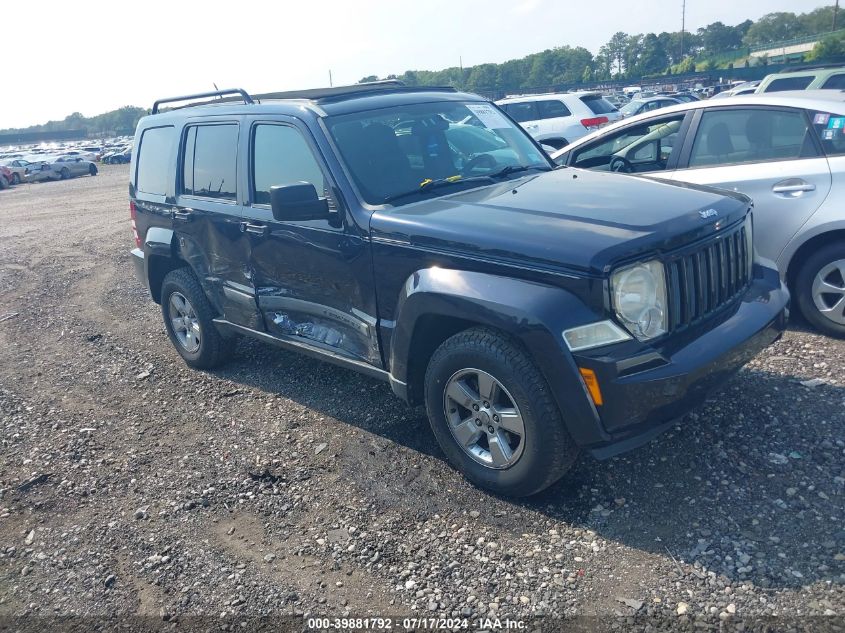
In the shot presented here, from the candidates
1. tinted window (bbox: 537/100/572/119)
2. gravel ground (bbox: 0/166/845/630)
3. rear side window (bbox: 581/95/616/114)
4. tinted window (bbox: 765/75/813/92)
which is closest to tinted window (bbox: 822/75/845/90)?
tinted window (bbox: 765/75/813/92)

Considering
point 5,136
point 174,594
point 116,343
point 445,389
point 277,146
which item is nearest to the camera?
point 174,594

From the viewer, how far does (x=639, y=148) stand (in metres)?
6.27

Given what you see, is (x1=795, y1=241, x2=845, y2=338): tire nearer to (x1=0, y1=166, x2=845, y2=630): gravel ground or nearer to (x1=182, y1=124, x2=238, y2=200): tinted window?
(x1=0, y1=166, x2=845, y2=630): gravel ground

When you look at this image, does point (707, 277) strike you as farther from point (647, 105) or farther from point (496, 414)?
point (647, 105)

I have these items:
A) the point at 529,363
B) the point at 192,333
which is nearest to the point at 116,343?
the point at 192,333

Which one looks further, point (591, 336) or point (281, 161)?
point (281, 161)

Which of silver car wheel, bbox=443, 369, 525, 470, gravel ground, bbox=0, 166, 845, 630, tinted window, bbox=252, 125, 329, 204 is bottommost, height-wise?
gravel ground, bbox=0, 166, 845, 630

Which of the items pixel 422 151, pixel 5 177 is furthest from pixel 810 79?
pixel 5 177

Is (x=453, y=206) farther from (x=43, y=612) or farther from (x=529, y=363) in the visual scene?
(x=43, y=612)

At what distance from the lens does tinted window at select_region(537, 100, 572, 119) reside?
52.1 feet

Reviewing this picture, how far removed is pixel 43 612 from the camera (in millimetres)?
3371

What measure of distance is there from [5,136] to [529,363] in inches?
4915

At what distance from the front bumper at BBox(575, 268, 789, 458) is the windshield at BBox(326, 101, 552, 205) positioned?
1.64 meters

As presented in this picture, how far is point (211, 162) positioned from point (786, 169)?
4233 millimetres
